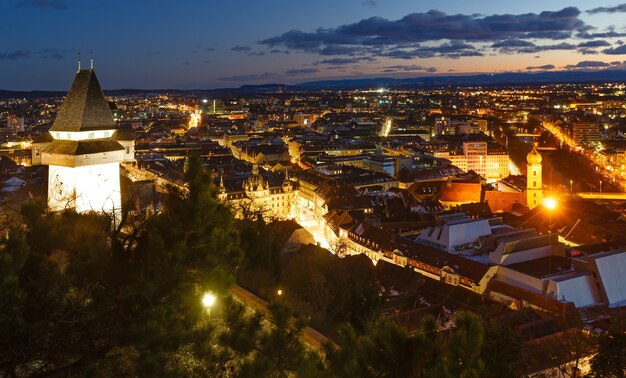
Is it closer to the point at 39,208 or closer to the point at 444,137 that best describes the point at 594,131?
the point at 444,137

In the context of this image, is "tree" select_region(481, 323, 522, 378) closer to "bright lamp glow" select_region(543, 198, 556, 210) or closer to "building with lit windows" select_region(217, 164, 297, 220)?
"bright lamp glow" select_region(543, 198, 556, 210)

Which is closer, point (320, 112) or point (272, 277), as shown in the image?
point (272, 277)

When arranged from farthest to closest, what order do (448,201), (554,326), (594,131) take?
(594,131) → (448,201) → (554,326)

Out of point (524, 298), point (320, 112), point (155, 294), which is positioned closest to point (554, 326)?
point (524, 298)

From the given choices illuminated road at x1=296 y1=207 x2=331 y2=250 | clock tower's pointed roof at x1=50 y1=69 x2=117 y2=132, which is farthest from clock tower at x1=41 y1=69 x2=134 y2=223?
illuminated road at x1=296 y1=207 x2=331 y2=250

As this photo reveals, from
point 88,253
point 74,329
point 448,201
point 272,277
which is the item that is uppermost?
point 88,253

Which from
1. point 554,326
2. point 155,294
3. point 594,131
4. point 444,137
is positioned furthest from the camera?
point 594,131

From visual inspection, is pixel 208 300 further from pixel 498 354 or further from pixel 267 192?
pixel 267 192
